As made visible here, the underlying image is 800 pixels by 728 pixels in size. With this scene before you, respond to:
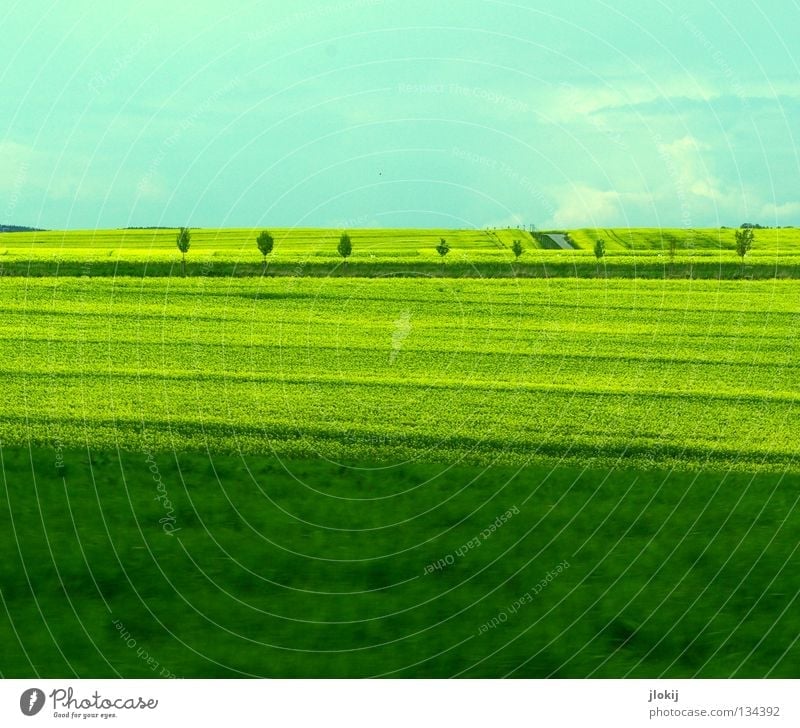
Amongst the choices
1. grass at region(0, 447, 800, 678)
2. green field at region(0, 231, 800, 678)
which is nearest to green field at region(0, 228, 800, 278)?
green field at region(0, 231, 800, 678)

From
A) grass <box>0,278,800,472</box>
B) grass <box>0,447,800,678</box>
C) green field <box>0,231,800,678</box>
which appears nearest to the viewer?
grass <box>0,447,800,678</box>

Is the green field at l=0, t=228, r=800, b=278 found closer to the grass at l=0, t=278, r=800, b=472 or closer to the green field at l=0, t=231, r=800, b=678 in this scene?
the grass at l=0, t=278, r=800, b=472

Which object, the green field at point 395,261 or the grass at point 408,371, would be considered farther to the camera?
the green field at point 395,261

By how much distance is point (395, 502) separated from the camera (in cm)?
1148

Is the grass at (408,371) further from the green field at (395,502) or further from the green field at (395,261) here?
the green field at (395,261)

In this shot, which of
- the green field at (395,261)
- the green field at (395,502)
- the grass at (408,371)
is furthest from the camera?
the green field at (395,261)

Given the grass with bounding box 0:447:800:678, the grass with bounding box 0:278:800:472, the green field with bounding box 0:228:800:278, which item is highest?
the green field with bounding box 0:228:800:278

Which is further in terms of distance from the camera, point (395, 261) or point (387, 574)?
point (395, 261)

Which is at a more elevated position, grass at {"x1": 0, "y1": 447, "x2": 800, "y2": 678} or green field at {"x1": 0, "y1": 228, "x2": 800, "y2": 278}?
green field at {"x1": 0, "y1": 228, "x2": 800, "y2": 278}

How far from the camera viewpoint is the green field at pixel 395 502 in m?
8.40

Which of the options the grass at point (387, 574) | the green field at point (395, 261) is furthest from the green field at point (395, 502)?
the green field at point (395, 261)

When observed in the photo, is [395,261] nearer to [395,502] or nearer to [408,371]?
[408,371]

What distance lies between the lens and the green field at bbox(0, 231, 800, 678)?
840 cm

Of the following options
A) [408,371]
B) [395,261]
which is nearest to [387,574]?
[408,371]
